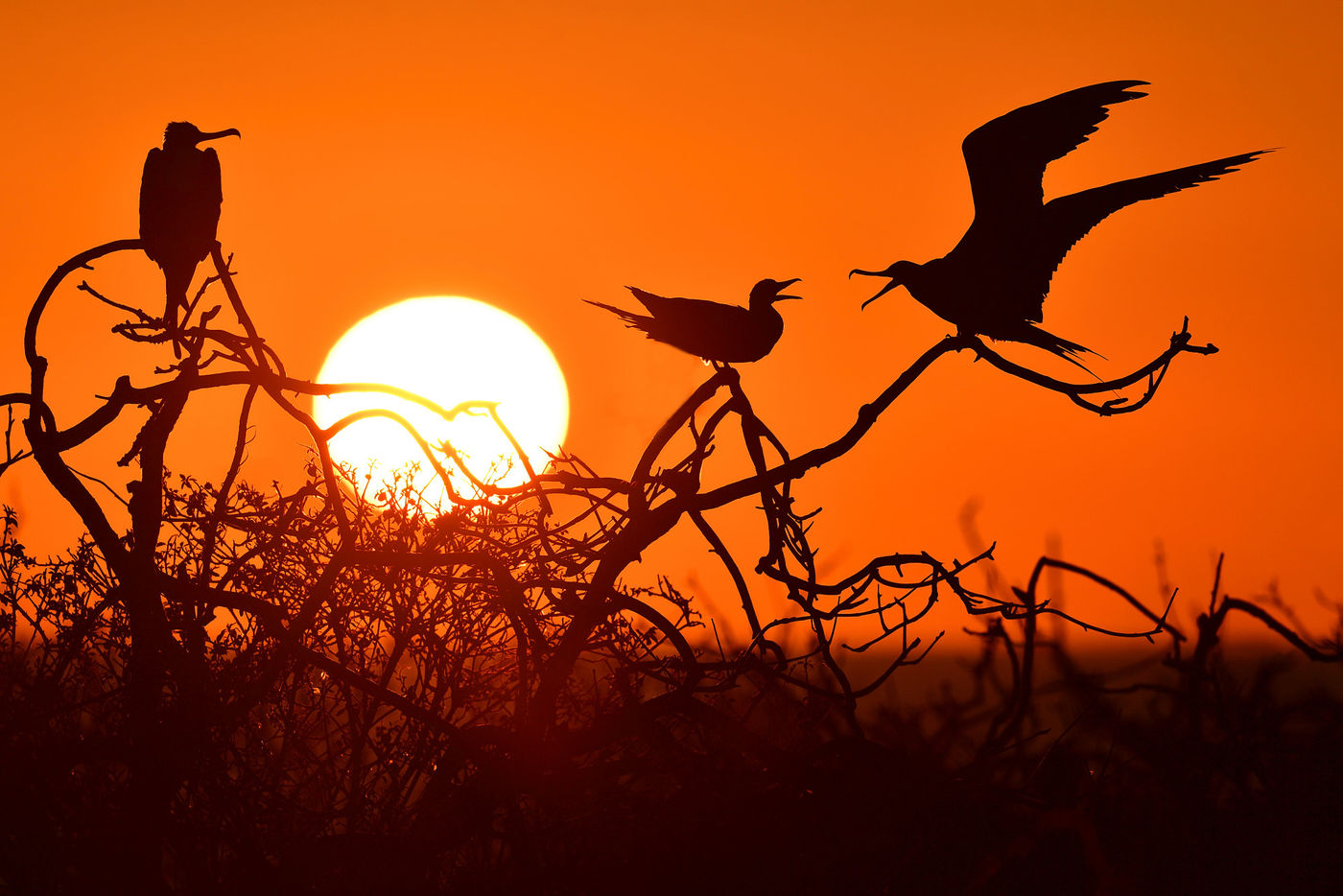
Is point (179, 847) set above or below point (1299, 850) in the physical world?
above

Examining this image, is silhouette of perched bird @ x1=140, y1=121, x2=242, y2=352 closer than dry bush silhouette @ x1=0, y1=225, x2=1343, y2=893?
No

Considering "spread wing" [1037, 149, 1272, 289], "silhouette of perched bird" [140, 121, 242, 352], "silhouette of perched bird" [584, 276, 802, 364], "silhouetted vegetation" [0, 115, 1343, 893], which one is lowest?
"silhouetted vegetation" [0, 115, 1343, 893]

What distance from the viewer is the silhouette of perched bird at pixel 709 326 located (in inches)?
171

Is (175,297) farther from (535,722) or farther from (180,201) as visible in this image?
(535,722)

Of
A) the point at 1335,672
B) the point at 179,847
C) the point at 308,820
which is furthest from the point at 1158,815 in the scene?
the point at 179,847

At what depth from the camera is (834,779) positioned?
2648 millimetres

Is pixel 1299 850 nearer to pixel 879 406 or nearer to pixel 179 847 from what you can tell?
pixel 879 406

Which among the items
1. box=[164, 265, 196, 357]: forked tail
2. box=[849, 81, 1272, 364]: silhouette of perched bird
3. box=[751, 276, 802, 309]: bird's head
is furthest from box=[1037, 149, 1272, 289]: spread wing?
box=[164, 265, 196, 357]: forked tail

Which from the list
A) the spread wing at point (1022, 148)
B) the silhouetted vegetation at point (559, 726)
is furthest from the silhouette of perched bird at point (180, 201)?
the spread wing at point (1022, 148)

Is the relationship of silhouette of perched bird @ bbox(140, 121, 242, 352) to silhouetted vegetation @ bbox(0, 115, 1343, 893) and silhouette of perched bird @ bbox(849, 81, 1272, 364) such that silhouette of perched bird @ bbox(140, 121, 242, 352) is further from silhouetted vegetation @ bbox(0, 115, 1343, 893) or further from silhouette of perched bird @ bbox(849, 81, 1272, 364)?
silhouette of perched bird @ bbox(849, 81, 1272, 364)

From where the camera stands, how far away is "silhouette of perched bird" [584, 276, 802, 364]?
4.34 metres

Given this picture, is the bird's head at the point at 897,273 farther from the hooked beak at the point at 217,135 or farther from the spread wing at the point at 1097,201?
the hooked beak at the point at 217,135

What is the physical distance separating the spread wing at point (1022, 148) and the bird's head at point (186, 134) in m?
3.38

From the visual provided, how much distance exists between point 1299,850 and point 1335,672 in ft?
1.89
